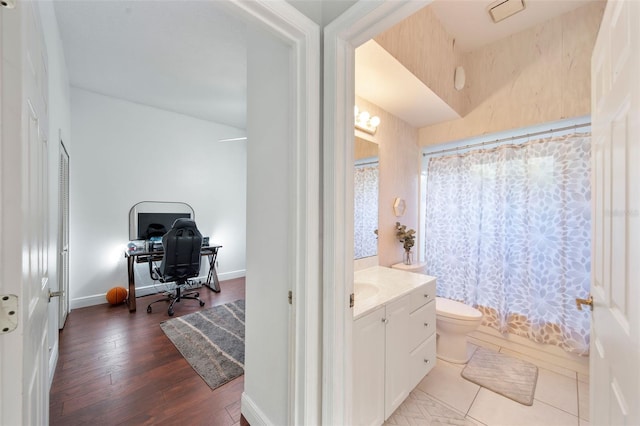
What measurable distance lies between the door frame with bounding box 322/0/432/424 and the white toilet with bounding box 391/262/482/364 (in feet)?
4.57

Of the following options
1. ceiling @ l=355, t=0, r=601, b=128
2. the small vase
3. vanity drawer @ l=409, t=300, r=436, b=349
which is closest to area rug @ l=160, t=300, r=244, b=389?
vanity drawer @ l=409, t=300, r=436, b=349

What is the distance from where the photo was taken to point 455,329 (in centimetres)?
212

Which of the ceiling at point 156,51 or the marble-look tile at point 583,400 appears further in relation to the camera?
the ceiling at point 156,51

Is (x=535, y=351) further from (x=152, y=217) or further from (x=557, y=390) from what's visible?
(x=152, y=217)

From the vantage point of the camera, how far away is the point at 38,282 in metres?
0.84

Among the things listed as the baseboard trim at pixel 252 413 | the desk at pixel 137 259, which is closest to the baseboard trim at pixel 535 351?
the baseboard trim at pixel 252 413

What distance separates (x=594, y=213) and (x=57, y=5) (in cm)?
370

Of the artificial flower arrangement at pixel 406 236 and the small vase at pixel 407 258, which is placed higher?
the artificial flower arrangement at pixel 406 236

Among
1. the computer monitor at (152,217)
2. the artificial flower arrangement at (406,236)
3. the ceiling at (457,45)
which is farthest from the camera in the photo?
the computer monitor at (152,217)

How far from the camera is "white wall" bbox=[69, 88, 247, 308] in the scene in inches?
127

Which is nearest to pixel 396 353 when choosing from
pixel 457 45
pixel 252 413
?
pixel 252 413

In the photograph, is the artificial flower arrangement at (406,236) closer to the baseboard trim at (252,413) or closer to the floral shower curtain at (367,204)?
→ the floral shower curtain at (367,204)

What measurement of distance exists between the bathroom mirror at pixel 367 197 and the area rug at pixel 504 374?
1230 mm

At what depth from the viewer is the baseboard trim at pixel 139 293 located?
10.4 ft
